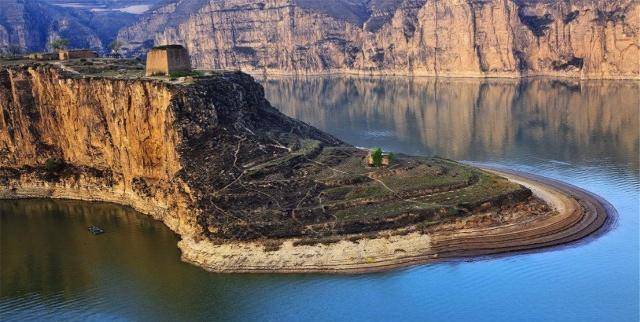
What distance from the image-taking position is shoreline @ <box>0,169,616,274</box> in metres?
57.3

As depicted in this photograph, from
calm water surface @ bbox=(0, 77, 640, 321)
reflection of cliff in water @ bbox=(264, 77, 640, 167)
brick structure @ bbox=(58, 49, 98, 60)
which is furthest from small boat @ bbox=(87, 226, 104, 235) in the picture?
reflection of cliff in water @ bbox=(264, 77, 640, 167)

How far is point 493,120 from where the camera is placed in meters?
141

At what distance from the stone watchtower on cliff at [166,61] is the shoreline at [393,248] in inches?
1175

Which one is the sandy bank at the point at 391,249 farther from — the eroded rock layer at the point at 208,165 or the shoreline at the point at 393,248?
the eroded rock layer at the point at 208,165

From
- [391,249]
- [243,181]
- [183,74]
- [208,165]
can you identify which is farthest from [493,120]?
[391,249]

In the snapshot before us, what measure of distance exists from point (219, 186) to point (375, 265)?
1986 centimetres

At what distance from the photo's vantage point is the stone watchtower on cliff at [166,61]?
286 feet

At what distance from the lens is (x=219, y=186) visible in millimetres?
67062

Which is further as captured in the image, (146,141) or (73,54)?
(73,54)

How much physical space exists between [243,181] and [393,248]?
18.5 m

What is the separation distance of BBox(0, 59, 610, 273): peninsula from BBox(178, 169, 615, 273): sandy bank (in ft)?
0.53

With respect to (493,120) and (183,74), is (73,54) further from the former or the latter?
(493,120)

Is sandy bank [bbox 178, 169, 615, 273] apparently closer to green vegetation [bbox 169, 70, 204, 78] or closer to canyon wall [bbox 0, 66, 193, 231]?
canyon wall [bbox 0, 66, 193, 231]

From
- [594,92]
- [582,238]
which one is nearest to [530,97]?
[594,92]
